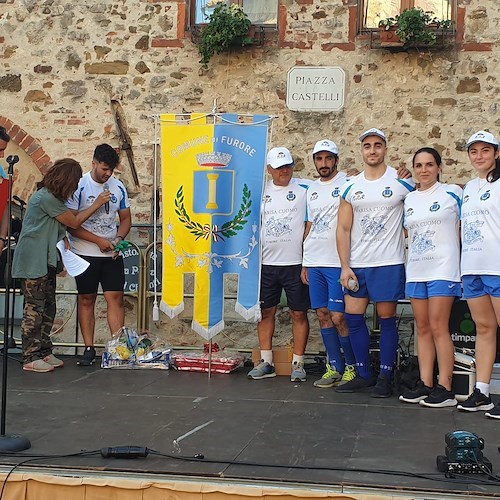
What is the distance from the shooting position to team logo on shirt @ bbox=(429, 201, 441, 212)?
5305 mm

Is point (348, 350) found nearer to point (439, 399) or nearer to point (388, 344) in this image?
point (388, 344)

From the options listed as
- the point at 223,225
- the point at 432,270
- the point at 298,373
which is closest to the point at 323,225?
the point at 223,225

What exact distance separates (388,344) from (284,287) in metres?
0.98

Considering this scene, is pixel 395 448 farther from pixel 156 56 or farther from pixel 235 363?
pixel 156 56

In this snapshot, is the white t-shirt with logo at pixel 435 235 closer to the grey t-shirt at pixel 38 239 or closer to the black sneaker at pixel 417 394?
the black sneaker at pixel 417 394

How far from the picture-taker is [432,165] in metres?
5.32

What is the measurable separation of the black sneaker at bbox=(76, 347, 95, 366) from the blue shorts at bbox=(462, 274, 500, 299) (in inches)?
121

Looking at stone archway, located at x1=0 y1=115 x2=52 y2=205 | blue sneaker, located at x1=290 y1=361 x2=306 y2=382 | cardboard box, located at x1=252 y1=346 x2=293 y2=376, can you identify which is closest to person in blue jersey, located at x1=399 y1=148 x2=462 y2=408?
blue sneaker, located at x1=290 y1=361 x2=306 y2=382

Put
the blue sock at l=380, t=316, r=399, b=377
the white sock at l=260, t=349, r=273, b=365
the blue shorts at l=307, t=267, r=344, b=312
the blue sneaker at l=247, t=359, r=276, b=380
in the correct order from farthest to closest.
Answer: the white sock at l=260, t=349, r=273, b=365 → the blue sneaker at l=247, t=359, r=276, b=380 → the blue shorts at l=307, t=267, r=344, b=312 → the blue sock at l=380, t=316, r=399, b=377

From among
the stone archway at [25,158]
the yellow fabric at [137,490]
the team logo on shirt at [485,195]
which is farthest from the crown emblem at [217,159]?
the yellow fabric at [137,490]

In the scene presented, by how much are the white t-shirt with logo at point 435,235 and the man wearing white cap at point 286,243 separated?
1.01m

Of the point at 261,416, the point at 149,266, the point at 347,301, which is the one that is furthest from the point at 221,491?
the point at 149,266

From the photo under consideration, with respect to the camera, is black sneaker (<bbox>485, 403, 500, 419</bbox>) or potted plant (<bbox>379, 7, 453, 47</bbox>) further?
potted plant (<bbox>379, 7, 453, 47</bbox>)

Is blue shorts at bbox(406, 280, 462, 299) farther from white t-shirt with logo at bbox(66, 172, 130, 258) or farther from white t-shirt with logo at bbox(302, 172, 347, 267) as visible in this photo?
white t-shirt with logo at bbox(66, 172, 130, 258)
